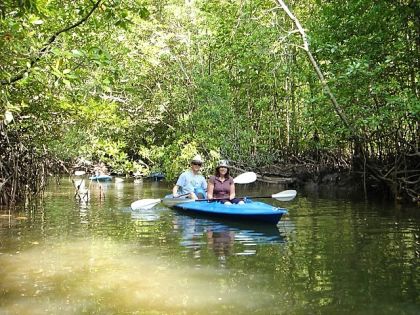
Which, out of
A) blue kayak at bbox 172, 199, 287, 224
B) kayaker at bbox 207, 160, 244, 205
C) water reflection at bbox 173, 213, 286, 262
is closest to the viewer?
water reflection at bbox 173, 213, 286, 262

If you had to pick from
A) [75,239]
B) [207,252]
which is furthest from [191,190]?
[207,252]

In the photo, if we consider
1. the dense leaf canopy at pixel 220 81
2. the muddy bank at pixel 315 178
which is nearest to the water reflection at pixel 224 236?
the dense leaf canopy at pixel 220 81

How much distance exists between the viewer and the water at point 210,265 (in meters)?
3.93

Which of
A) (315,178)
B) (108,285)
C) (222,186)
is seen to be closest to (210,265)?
(108,285)

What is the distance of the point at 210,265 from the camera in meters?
5.20

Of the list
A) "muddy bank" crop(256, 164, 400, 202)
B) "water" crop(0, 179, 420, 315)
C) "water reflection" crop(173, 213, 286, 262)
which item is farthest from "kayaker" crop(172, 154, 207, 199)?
"muddy bank" crop(256, 164, 400, 202)

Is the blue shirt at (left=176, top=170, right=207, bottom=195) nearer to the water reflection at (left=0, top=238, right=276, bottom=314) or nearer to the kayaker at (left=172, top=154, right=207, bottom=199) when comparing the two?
the kayaker at (left=172, top=154, right=207, bottom=199)

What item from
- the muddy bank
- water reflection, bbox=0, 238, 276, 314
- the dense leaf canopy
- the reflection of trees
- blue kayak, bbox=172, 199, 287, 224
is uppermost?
the dense leaf canopy

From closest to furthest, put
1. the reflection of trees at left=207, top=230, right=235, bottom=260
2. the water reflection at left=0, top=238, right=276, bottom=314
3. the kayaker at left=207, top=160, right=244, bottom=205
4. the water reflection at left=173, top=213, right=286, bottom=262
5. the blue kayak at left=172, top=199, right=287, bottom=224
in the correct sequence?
the water reflection at left=0, top=238, right=276, bottom=314 → the reflection of trees at left=207, top=230, right=235, bottom=260 → the water reflection at left=173, top=213, right=286, bottom=262 → the blue kayak at left=172, top=199, right=287, bottom=224 → the kayaker at left=207, top=160, right=244, bottom=205

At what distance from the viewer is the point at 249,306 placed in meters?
3.83

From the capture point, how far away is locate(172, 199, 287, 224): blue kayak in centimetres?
746

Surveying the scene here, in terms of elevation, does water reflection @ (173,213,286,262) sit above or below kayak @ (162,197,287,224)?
below

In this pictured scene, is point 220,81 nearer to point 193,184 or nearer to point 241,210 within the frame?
point 193,184

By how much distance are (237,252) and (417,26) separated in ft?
19.6
